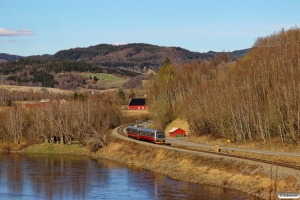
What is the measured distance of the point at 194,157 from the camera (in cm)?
6606

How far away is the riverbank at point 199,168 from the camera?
166ft

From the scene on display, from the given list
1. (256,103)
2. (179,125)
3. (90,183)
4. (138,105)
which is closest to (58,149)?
(179,125)

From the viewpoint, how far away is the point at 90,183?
202 feet

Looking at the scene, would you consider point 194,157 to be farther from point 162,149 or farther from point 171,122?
point 171,122

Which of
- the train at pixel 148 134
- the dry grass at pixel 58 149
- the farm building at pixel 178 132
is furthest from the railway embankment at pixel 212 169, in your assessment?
the farm building at pixel 178 132

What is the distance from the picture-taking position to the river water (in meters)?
53.5

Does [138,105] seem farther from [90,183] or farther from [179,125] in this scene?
[90,183]

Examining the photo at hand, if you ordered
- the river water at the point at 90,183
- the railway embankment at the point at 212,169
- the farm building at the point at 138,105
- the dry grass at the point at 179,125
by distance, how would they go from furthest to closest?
the farm building at the point at 138,105, the dry grass at the point at 179,125, the river water at the point at 90,183, the railway embankment at the point at 212,169

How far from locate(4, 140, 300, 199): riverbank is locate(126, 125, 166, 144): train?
333 centimetres

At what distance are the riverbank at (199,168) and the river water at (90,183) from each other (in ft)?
5.07

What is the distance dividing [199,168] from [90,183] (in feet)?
41.0

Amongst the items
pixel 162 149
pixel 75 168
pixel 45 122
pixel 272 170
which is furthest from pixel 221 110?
pixel 45 122

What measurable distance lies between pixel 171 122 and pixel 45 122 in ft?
83.7

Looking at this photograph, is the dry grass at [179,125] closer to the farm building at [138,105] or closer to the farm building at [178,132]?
the farm building at [178,132]
